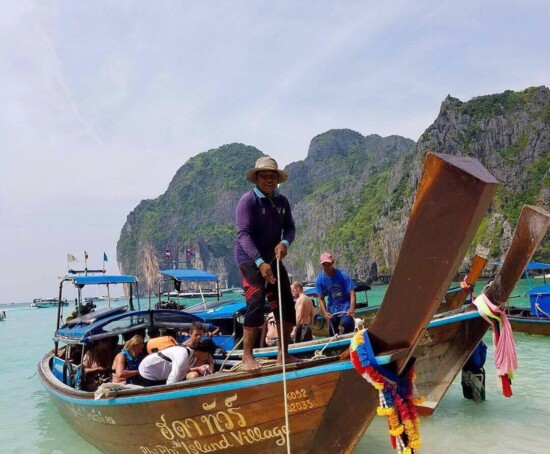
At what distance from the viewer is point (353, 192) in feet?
410

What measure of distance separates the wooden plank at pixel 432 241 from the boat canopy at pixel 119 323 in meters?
4.52

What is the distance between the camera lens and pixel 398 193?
89625 mm

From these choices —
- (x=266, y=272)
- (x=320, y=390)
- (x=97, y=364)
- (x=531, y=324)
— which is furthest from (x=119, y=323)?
(x=531, y=324)

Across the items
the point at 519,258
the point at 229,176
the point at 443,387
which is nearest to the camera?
the point at 519,258

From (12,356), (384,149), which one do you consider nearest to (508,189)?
(12,356)

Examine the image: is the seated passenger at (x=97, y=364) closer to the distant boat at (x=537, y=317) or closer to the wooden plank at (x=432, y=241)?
the wooden plank at (x=432, y=241)

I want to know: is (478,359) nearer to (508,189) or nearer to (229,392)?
(229,392)

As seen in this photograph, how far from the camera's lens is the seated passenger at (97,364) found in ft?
21.8

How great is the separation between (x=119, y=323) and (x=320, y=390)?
4.41 m

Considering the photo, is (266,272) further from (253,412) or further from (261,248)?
(253,412)

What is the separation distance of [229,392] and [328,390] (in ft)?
2.60

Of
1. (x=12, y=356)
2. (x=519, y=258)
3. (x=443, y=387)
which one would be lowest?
(x=12, y=356)

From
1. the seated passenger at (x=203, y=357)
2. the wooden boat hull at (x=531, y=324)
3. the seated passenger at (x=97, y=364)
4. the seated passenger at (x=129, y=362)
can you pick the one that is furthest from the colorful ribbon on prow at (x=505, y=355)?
the wooden boat hull at (x=531, y=324)

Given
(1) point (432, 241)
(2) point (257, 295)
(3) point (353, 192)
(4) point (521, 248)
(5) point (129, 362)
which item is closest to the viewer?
(1) point (432, 241)
